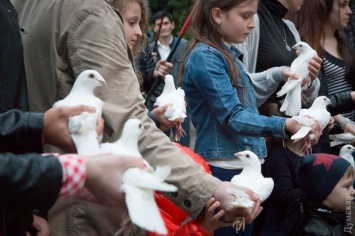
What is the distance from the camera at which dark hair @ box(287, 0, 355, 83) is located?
552 cm

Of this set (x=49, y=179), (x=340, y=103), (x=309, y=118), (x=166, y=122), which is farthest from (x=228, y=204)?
(x=340, y=103)

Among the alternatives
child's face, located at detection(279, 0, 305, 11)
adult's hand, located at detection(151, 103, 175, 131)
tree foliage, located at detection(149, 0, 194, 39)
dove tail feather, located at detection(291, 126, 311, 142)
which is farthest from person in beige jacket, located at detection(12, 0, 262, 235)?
tree foliage, located at detection(149, 0, 194, 39)

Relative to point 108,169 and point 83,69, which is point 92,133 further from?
point 83,69

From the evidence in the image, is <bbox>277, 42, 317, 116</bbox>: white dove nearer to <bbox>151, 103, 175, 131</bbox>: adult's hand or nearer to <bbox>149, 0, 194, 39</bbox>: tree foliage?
<bbox>151, 103, 175, 131</bbox>: adult's hand

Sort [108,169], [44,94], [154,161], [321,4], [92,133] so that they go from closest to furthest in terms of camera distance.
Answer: [108,169]
[92,133]
[154,161]
[44,94]
[321,4]

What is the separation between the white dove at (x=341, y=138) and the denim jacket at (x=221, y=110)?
1.54m

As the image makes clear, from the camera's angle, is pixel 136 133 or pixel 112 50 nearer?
pixel 136 133

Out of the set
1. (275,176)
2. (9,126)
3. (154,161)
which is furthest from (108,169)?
(275,176)

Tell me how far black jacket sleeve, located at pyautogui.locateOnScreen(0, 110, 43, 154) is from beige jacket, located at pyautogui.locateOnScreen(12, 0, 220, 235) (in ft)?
1.35

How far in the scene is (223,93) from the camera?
152 inches

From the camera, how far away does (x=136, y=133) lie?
7.73ft

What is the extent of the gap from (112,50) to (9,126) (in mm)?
623

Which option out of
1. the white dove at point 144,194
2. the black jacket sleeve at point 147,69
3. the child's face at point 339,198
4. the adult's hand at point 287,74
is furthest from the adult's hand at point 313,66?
the black jacket sleeve at point 147,69

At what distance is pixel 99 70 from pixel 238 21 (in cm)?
148
